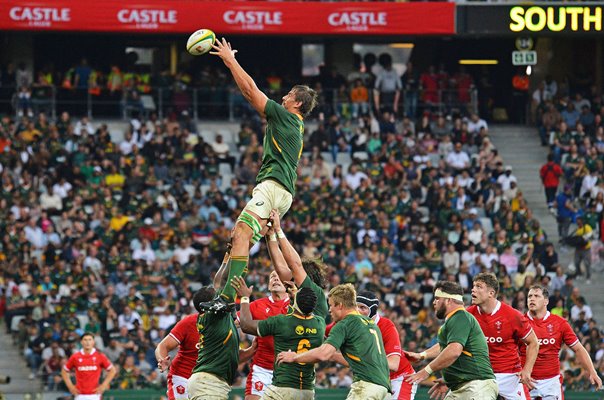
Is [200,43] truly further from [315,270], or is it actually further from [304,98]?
[315,270]

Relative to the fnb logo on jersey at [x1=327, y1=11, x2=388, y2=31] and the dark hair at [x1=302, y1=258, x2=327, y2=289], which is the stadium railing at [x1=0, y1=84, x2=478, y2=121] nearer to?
the fnb logo on jersey at [x1=327, y1=11, x2=388, y2=31]

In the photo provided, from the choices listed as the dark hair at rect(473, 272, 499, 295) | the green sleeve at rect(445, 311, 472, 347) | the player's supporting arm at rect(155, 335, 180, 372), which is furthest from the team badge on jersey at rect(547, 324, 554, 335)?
the player's supporting arm at rect(155, 335, 180, 372)

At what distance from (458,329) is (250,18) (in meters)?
19.0

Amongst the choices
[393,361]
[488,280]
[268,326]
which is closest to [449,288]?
[488,280]

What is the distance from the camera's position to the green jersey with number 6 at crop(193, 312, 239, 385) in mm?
14398

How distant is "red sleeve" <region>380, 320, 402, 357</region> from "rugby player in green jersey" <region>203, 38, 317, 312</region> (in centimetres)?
178

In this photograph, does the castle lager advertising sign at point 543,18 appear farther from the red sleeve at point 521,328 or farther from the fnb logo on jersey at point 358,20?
the red sleeve at point 521,328

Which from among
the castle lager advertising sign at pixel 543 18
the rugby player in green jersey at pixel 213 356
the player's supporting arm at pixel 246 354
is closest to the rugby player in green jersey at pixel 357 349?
the rugby player in green jersey at pixel 213 356

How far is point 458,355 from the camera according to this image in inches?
556

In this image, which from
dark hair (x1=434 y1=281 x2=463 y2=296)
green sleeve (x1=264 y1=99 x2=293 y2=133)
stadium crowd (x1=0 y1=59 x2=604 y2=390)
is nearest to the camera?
green sleeve (x1=264 y1=99 x2=293 y2=133)

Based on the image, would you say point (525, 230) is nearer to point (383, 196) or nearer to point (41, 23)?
point (383, 196)

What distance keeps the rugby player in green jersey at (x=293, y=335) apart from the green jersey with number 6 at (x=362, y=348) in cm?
40

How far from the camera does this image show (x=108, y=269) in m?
26.8

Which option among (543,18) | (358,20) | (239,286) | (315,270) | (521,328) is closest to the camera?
(239,286)
